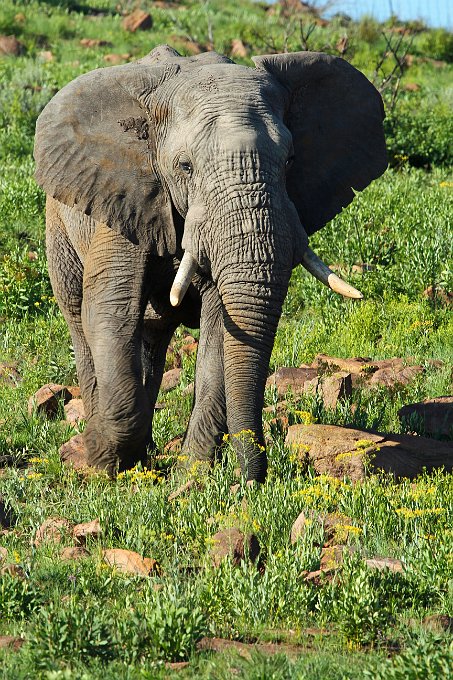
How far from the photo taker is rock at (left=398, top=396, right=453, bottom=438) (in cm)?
809

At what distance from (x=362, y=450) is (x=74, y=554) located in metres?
1.66

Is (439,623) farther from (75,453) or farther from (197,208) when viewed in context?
(75,453)

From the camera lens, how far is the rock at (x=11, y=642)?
4594 millimetres

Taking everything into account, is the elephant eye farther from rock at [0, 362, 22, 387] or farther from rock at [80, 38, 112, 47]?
rock at [80, 38, 112, 47]

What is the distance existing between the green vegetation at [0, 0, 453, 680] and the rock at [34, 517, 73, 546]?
5 cm

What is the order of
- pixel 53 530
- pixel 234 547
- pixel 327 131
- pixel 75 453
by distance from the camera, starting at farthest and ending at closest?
pixel 75 453 < pixel 327 131 < pixel 53 530 < pixel 234 547

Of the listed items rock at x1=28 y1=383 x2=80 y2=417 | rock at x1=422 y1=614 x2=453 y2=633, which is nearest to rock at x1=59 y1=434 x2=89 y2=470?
rock at x1=28 y1=383 x2=80 y2=417

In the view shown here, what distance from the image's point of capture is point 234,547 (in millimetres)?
5465

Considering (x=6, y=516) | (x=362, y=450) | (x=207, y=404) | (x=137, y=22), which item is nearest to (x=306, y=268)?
(x=362, y=450)

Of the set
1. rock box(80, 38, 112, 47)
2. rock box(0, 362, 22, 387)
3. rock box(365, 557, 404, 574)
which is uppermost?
rock box(80, 38, 112, 47)

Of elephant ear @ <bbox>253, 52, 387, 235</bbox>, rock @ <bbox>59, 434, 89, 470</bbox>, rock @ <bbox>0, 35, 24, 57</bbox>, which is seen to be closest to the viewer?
elephant ear @ <bbox>253, 52, 387, 235</bbox>

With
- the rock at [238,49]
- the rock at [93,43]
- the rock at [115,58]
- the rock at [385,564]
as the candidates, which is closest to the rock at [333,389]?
the rock at [385,564]

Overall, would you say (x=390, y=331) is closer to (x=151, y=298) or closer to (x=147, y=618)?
(x=151, y=298)

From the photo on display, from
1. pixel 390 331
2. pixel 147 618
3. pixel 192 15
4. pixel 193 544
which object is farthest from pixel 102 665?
pixel 192 15
